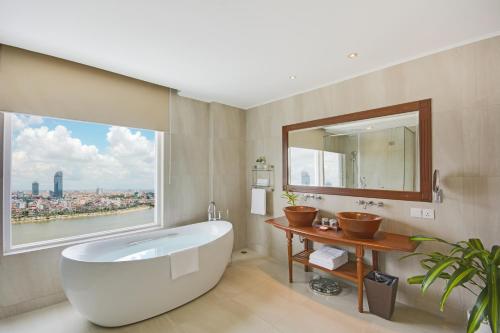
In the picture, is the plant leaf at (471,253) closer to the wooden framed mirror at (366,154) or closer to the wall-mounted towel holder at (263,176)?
the wooden framed mirror at (366,154)

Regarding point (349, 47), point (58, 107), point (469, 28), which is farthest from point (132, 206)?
point (469, 28)

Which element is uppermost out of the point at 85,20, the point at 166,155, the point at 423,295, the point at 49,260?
the point at 85,20

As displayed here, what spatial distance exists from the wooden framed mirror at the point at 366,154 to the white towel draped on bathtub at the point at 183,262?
1.67 m

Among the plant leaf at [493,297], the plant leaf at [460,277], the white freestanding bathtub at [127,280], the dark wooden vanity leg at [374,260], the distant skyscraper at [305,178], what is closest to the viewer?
the plant leaf at [493,297]

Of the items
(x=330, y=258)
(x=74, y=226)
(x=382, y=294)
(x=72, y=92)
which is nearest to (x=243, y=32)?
(x=72, y=92)

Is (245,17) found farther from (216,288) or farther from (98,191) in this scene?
(216,288)

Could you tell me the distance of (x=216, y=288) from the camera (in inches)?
103

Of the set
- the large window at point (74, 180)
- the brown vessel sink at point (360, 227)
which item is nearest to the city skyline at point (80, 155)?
the large window at point (74, 180)

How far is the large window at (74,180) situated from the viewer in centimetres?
224

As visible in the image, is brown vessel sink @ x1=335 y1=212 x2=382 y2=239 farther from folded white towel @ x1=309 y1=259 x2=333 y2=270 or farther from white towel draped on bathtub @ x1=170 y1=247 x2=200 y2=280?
white towel draped on bathtub @ x1=170 y1=247 x2=200 y2=280

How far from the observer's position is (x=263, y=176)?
3.71 m

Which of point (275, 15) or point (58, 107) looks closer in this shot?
point (275, 15)

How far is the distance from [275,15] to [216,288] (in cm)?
283

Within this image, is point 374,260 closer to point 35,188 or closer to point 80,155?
point 80,155
